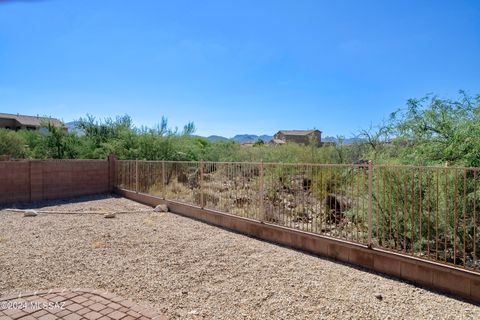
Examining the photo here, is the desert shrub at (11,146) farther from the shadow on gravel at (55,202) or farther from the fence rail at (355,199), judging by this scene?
the fence rail at (355,199)

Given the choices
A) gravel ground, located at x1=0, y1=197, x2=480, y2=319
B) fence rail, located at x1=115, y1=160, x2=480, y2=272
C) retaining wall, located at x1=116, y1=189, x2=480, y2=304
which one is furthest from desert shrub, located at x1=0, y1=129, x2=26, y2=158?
retaining wall, located at x1=116, y1=189, x2=480, y2=304

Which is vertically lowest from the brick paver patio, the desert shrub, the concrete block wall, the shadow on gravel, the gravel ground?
the gravel ground

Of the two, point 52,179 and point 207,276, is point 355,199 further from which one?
point 52,179

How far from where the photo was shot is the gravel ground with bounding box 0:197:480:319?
11.6 feet

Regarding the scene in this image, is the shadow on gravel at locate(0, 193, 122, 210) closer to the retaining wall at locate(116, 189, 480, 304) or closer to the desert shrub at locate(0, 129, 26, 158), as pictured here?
the retaining wall at locate(116, 189, 480, 304)

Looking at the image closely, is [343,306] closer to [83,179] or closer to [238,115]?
[83,179]

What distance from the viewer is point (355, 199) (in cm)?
571

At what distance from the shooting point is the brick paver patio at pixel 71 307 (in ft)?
10.6

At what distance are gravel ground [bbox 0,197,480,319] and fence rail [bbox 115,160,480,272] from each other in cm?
79

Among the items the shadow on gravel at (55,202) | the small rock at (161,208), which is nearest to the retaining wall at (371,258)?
the small rock at (161,208)

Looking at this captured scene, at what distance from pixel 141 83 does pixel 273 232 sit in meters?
11.4

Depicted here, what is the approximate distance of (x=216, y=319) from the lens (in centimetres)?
329

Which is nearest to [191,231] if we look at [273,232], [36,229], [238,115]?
[273,232]

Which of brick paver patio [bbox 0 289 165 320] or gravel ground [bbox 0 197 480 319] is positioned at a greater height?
brick paver patio [bbox 0 289 165 320]
